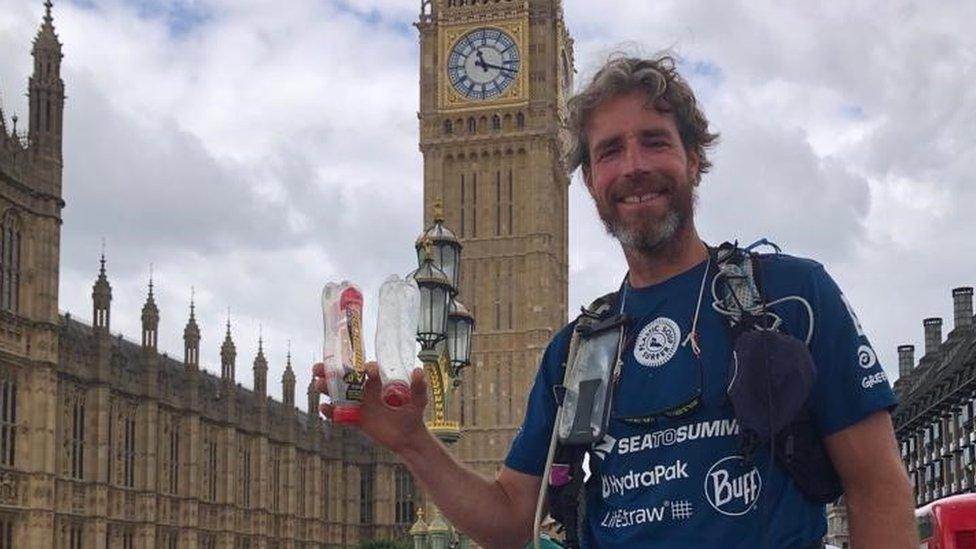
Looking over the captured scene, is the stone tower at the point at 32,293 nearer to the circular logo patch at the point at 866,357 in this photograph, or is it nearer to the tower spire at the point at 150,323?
the tower spire at the point at 150,323

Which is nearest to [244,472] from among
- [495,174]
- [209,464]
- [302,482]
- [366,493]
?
[209,464]

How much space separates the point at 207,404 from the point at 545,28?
74.2 feet

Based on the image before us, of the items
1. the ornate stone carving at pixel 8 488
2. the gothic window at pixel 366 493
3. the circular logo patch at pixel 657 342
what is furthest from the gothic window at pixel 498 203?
the circular logo patch at pixel 657 342

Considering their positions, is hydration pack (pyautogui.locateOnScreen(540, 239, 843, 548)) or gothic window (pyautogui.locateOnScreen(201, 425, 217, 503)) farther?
gothic window (pyautogui.locateOnScreen(201, 425, 217, 503))

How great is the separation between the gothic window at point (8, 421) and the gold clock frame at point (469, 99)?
100 ft

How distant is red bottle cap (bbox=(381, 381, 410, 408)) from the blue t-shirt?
0.42 metres

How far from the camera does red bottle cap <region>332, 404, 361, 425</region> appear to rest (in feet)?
9.33

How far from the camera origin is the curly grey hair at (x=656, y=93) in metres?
2.73

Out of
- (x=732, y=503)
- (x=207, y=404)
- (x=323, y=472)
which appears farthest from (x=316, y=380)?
(x=323, y=472)

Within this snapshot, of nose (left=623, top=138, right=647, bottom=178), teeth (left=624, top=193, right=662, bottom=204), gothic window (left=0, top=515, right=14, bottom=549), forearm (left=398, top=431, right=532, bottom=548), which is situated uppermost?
gothic window (left=0, top=515, right=14, bottom=549)

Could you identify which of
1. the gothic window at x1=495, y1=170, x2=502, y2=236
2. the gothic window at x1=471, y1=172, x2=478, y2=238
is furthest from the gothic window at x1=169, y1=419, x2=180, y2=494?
the gothic window at x1=495, y1=170, x2=502, y2=236

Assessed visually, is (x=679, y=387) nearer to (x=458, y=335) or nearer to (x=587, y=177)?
(x=587, y=177)

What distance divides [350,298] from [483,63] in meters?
55.1

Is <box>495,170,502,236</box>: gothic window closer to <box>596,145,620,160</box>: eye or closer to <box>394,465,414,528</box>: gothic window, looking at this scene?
<box>394,465,414,528</box>: gothic window
